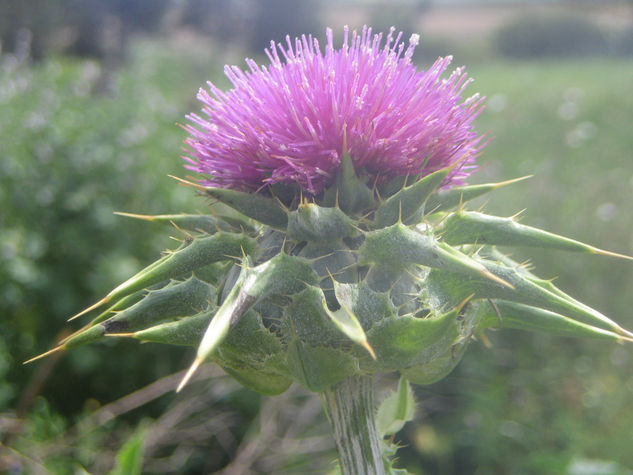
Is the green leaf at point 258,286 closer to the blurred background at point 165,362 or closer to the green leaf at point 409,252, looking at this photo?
the green leaf at point 409,252

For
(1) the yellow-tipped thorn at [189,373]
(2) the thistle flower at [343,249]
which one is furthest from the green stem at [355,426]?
(1) the yellow-tipped thorn at [189,373]

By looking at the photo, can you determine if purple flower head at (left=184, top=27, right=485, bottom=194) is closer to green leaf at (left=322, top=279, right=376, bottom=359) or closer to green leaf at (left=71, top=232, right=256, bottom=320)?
green leaf at (left=71, top=232, right=256, bottom=320)

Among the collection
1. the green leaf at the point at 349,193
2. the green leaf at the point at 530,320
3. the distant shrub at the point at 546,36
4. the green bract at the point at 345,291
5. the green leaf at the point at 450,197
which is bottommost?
the green leaf at the point at 530,320

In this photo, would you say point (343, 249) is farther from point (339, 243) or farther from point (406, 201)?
point (406, 201)

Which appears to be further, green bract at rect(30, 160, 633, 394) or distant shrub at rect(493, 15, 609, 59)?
distant shrub at rect(493, 15, 609, 59)

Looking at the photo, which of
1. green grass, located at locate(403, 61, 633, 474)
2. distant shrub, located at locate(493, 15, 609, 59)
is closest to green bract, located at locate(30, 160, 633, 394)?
green grass, located at locate(403, 61, 633, 474)

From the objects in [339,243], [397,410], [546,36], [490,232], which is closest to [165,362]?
[397,410]
